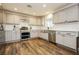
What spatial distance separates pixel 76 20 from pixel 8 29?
155cm

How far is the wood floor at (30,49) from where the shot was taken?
5.16 ft

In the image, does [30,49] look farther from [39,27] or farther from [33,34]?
[39,27]

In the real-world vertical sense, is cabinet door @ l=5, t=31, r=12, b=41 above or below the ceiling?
below

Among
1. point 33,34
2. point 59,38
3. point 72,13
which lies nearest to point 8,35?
point 33,34

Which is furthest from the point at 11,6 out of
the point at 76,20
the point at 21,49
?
the point at 76,20

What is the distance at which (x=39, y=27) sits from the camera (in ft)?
5.57

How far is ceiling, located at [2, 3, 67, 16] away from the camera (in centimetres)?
153

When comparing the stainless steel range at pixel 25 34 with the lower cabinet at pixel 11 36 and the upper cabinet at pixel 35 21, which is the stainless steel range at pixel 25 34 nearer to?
the lower cabinet at pixel 11 36

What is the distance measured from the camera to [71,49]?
1.57 m

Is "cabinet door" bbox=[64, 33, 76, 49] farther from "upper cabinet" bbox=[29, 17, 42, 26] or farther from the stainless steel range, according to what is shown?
the stainless steel range

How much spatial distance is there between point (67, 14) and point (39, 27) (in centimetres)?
72

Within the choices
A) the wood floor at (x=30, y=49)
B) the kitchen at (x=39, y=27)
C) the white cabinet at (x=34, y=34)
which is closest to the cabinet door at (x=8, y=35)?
the kitchen at (x=39, y=27)

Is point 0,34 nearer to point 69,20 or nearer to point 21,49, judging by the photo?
point 21,49

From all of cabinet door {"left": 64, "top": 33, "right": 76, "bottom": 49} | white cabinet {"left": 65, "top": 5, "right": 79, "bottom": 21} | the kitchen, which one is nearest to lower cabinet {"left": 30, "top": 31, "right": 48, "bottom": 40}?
the kitchen
